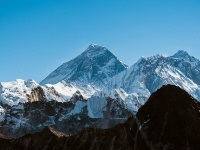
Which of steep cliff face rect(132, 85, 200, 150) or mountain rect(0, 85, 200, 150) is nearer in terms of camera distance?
steep cliff face rect(132, 85, 200, 150)

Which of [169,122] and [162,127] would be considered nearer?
[169,122]

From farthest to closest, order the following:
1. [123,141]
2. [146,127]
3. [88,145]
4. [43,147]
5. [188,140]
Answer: [43,147] < [88,145] < [123,141] < [146,127] < [188,140]

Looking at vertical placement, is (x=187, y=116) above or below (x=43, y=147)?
below

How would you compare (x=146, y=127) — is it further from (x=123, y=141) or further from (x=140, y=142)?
(x=123, y=141)

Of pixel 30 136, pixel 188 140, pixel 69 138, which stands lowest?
pixel 188 140

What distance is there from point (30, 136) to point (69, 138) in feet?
51.4

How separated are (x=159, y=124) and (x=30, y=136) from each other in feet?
153

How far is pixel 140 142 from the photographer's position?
83.1 metres

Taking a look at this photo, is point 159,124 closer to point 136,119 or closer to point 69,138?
point 136,119

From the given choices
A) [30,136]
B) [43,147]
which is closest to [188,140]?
[43,147]

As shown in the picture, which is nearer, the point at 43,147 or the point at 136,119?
the point at 136,119

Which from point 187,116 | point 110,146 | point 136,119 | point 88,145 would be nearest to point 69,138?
point 88,145

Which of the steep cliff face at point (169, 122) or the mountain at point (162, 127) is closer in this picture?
the steep cliff face at point (169, 122)

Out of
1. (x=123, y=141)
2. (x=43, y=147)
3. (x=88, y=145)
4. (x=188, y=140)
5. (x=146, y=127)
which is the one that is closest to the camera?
(x=188, y=140)
